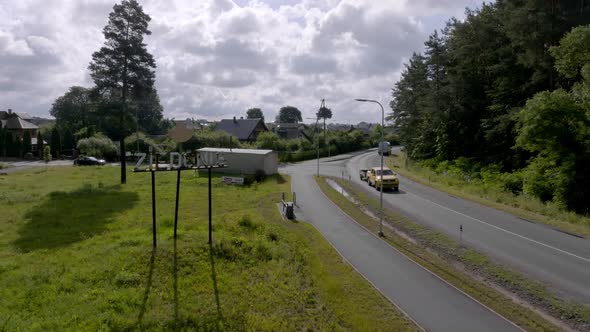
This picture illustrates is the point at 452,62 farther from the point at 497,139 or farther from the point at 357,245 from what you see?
the point at 357,245

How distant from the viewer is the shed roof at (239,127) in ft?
268

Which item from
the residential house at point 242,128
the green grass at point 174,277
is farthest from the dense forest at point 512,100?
the residential house at point 242,128

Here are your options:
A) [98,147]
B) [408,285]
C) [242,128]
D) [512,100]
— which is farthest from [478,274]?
[242,128]

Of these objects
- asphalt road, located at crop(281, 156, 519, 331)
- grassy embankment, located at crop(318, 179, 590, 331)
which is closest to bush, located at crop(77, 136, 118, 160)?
asphalt road, located at crop(281, 156, 519, 331)

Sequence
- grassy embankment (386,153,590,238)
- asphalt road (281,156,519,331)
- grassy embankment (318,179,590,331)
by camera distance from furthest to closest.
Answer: grassy embankment (386,153,590,238) → grassy embankment (318,179,590,331) → asphalt road (281,156,519,331)

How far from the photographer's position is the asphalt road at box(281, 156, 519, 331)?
486 inches

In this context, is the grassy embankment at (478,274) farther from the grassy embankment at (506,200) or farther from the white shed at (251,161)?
the white shed at (251,161)

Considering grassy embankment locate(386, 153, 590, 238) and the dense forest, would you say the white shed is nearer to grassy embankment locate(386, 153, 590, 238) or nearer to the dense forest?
grassy embankment locate(386, 153, 590, 238)

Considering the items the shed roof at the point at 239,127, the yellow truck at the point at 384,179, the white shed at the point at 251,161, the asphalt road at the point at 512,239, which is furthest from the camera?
the shed roof at the point at 239,127

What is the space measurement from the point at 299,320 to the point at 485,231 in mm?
15409

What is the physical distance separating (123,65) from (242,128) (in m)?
46.0

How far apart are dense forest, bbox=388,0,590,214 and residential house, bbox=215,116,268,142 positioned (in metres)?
29.8

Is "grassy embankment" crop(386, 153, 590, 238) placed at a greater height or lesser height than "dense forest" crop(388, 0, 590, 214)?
lesser

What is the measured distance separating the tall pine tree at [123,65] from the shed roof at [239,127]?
4272 centimetres
